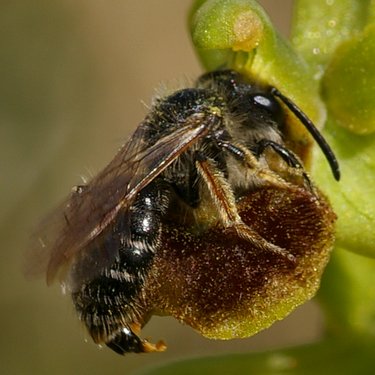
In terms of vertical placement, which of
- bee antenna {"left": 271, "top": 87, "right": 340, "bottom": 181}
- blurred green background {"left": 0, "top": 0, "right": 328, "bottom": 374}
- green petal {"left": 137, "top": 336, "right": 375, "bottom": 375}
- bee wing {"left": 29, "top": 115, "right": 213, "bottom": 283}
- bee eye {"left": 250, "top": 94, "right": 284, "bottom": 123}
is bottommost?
blurred green background {"left": 0, "top": 0, "right": 328, "bottom": 374}

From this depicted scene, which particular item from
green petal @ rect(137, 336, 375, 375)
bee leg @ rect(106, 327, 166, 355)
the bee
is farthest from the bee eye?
green petal @ rect(137, 336, 375, 375)

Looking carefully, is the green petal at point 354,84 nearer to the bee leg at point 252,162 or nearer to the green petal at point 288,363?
the bee leg at point 252,162

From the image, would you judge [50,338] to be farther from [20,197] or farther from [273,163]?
[273,163]

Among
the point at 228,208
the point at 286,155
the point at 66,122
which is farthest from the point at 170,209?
the point at 66,122

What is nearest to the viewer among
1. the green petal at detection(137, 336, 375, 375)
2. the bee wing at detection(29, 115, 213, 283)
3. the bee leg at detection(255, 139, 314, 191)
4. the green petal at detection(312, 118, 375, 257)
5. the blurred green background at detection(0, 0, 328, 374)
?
the bee wing at detection(29, 115, 213, 283)

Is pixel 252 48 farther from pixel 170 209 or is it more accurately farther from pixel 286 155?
pixel 170 209

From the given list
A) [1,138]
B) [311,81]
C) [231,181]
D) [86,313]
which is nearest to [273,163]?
[231,181]

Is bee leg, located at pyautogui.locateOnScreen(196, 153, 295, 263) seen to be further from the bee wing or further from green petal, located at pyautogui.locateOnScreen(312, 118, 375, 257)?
green petal, located at pyautogui.locateOnScreen(312, 118, 375, 257)
